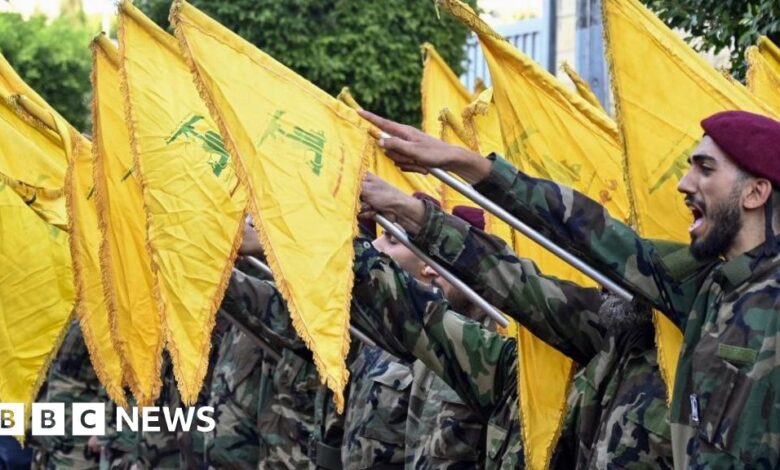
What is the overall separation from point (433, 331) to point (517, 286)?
0.47m

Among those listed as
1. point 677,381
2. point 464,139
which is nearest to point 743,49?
point 464,139

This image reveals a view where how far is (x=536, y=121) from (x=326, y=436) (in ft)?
6.33

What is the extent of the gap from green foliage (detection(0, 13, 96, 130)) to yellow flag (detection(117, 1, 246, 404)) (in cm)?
1438

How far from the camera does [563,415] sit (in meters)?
5.31

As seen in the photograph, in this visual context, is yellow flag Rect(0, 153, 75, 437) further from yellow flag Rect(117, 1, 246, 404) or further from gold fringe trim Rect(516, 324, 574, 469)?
gold fringe trim Rect(516, 324, 574, 469)

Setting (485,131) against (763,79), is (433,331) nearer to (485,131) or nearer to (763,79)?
(763,79)

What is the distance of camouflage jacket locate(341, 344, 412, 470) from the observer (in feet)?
21.2

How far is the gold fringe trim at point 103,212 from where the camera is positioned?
259 inches

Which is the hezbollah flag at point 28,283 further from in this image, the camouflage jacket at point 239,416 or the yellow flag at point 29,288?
the camouflage jacket at point 239,416

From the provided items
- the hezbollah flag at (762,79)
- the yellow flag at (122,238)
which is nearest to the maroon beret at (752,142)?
the hezbollah flag at (762,79)

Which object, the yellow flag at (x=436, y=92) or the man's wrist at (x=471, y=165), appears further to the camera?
the yellow flag at (x=436, y=92)

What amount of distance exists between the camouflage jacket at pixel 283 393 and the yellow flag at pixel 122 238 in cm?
33

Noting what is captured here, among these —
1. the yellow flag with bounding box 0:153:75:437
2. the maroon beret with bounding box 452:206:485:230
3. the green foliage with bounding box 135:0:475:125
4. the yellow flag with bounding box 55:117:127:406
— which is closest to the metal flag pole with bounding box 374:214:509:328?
the maroon beret with bounding box 452:206:485:230

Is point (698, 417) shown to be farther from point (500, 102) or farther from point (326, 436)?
point (326, 436)
